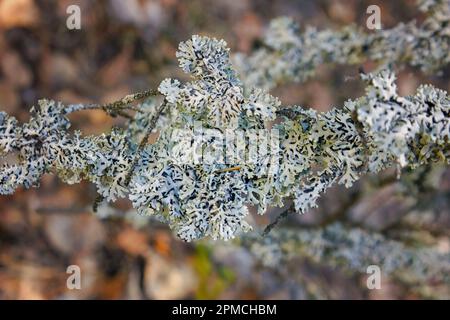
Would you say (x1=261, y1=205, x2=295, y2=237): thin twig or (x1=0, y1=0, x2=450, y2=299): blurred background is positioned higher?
(x1=0, y1=0, x2=450, y2=299): blurred background

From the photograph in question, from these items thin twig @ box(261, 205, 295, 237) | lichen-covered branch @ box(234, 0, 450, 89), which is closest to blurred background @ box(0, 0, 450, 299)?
lichen-covered branch @ box(234, 0, 450, 89)

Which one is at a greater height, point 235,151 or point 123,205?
point 123,205

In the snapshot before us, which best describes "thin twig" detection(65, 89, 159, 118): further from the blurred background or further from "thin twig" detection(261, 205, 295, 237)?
the blurred background

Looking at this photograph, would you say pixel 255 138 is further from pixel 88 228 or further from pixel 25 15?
pixel 25 15

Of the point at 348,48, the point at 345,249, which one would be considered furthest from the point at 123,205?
the point at 348,48

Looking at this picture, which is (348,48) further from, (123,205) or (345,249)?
(123,205)

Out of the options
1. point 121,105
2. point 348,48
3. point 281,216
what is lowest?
point 281,216

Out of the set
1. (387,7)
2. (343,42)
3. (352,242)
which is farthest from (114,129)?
(387,7)

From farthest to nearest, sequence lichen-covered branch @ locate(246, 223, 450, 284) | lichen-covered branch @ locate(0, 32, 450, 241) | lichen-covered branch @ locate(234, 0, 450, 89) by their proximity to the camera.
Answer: lichen-covered branch @ locate(246, 223, 450, 284), lichen-covered branch @ locate(234, 0, 450, 89), lichen-covered branch @ locate(0, 32, 450, 241)

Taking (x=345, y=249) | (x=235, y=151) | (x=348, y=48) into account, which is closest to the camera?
(x=235, y=151)
